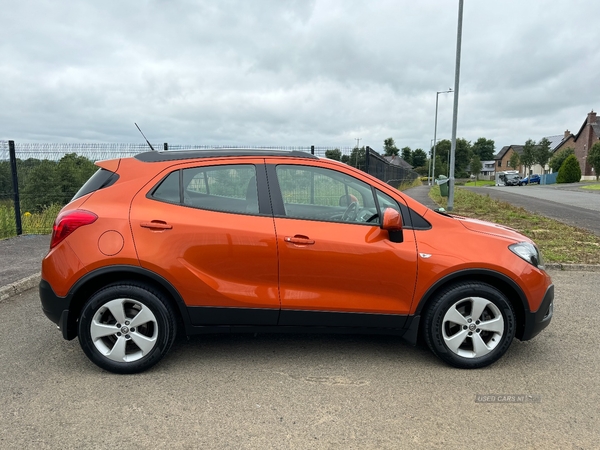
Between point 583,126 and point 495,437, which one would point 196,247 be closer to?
point 495,437

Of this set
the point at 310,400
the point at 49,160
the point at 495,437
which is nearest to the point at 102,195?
the point at 310,400

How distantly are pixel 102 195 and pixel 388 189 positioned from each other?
2290 mm

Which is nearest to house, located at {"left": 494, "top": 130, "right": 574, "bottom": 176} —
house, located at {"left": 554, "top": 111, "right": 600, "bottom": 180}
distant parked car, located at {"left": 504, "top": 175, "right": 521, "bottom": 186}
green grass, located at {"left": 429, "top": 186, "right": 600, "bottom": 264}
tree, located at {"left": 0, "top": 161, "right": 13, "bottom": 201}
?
house, located at {"left": 554, "top": 111, "right": 600, "bottom": 180}

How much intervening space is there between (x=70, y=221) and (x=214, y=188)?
1108 millimetres

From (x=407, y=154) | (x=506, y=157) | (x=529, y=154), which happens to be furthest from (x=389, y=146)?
(x=529, y=154)

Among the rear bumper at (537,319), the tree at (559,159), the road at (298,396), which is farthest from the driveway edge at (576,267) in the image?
the tree at (559,159)

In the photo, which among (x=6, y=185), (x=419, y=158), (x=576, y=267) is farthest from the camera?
(x=419, y=158)

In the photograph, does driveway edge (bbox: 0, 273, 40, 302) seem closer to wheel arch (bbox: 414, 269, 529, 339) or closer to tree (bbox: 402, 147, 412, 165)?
wheel arch (bbox: 414, 269, 529, 339)

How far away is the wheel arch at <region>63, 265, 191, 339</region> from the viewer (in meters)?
3.30

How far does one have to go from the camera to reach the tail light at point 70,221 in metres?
3.34

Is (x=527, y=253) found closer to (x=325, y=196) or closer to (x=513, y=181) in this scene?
(x=325, y=196)

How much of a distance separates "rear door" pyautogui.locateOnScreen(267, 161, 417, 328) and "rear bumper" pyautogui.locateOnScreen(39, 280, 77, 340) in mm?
1652

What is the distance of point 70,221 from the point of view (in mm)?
3346

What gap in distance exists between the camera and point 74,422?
279 centimetres
